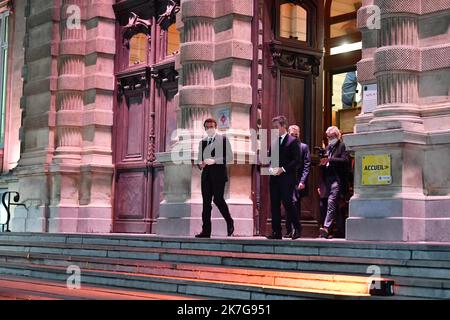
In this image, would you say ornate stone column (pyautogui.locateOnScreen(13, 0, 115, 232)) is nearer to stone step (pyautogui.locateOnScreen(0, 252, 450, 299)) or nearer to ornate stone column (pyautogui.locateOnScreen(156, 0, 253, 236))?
ornate stone column (pyautogui.locateOnScreen(156, 0, 253, 236))

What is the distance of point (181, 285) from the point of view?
10906 mm

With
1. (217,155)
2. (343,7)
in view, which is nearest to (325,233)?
(217,155)

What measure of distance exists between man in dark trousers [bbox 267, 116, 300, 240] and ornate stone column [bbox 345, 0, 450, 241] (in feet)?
3.53

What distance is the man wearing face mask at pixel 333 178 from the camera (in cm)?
1370

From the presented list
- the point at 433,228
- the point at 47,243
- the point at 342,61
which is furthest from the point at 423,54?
the point at 47,243

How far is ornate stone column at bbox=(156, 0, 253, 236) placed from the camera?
49.8 ft

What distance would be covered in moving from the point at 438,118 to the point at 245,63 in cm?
467

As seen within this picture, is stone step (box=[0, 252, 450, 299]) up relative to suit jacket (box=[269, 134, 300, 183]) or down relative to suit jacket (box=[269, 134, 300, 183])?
down

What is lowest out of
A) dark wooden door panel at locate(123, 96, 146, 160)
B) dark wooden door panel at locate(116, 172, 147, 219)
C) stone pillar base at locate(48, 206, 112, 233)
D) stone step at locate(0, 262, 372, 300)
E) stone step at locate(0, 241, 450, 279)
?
stone step at locate(0, 262, 372, 300)

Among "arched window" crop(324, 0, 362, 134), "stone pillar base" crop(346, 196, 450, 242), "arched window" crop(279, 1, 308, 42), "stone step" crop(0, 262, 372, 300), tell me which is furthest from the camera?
"arched window" crop(324, 0, 362, 134)

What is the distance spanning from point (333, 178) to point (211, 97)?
120 inches

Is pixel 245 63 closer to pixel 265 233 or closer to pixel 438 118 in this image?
pixel 265 233

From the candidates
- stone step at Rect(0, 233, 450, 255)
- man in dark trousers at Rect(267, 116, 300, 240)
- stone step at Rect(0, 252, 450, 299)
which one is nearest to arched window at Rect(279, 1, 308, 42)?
man in dark trousers at Rect(267, 116, 300, 240)

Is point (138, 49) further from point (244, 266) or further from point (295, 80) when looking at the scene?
point (244, 266)
